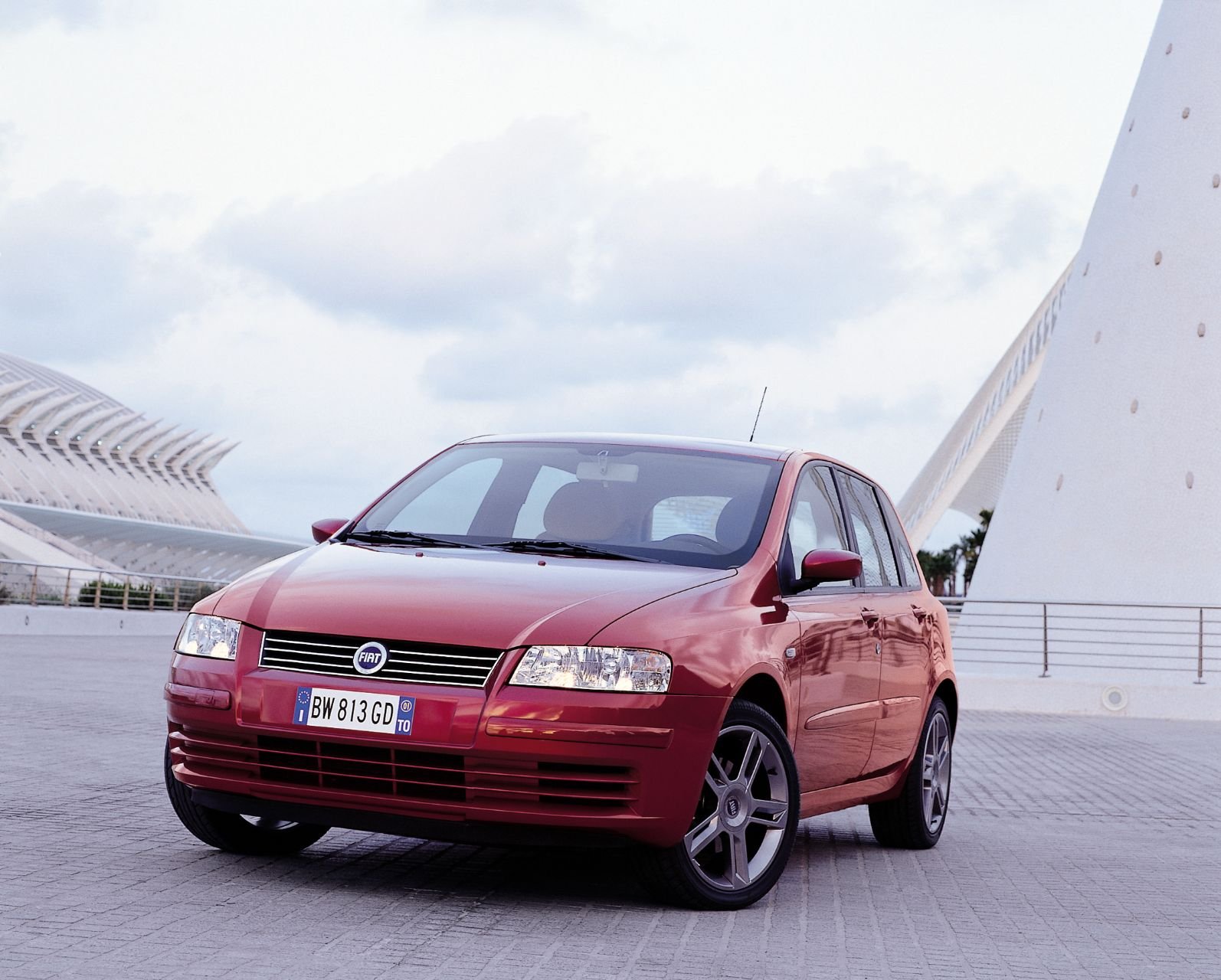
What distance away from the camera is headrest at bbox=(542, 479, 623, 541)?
6.20 metres

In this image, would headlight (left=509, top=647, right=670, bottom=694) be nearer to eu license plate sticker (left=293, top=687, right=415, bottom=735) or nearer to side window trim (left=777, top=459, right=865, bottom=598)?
eu license plate sticker (left=293, top=687, right=415, bottom=735)

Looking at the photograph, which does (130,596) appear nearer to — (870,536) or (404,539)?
(870,536)

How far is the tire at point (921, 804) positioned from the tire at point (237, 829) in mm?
2753

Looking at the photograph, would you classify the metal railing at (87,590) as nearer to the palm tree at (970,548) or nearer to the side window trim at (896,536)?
the side window trim at (896,536)

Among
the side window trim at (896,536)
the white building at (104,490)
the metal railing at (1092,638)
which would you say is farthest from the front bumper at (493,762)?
the white building at (104,490)

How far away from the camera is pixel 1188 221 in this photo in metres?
26.1

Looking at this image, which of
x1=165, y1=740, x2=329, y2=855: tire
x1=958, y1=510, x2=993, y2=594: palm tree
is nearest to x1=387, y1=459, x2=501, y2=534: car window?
x1=165, y1=740, x2=329, y2=855: tire

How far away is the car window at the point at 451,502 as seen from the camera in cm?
652

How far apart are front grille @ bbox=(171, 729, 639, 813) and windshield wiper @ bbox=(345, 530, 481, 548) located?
1.19 metres

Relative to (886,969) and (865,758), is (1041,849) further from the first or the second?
(886,969)

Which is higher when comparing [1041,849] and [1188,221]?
[1188,221]

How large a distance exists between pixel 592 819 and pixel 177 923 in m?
1.27

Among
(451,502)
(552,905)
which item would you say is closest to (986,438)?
(451,502)

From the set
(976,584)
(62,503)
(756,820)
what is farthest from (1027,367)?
(756,820)
